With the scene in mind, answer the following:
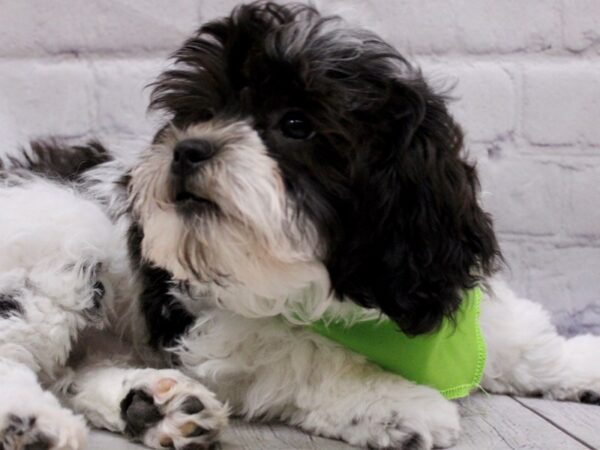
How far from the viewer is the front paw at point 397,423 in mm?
1590

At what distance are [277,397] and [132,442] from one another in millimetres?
293

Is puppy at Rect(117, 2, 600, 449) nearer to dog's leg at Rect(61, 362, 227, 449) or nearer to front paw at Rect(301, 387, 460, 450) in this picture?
front paw at Rect(301, 387, 460, 450)

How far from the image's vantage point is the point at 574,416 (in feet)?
6.07

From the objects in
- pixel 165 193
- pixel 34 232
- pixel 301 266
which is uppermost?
pixel 165 193

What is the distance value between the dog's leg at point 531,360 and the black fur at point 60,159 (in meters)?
0.99

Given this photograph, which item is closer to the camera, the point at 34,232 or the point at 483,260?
the point at 483,260

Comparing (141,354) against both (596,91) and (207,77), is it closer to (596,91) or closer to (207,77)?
(207,77)

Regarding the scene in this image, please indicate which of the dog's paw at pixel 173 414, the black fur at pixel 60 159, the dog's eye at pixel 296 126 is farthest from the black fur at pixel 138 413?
the black fur at pixel 60 159

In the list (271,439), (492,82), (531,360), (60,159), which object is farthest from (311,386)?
(492,82)

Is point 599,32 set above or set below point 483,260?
above

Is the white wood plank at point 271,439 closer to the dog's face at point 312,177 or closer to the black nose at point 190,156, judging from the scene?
the dog's face at point 312,177

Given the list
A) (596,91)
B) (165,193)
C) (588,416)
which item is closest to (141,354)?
(165,193)

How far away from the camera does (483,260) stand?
5.57 ft

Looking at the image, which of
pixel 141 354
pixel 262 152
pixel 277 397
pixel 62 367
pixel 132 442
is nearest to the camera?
pixel 262 152
